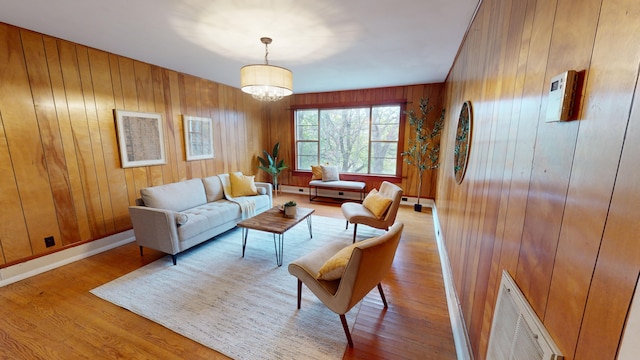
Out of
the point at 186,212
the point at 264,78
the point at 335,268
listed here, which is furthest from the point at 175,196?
the point at 335,268


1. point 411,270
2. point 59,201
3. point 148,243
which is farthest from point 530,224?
point 59,201

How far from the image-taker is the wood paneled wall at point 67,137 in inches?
94.0

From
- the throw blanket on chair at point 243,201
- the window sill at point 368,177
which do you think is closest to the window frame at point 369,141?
the window sill at point 368,177

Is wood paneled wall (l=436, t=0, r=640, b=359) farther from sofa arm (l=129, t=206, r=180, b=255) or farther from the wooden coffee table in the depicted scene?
sofa arm (l=129, t=206, r=180, b=255)

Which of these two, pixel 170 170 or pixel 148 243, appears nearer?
pixel 148 243

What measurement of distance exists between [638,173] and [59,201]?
430cm

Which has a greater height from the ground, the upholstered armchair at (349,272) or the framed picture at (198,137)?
the framed picture at (198,137)

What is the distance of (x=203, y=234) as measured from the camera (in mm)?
3080

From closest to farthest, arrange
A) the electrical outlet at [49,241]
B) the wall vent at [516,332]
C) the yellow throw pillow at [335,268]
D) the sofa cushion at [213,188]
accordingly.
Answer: the wall vent at [516,332] → the yellow throw pillow at [335,268] → the electrical outlet at [49,241] → the sofa cushion at [213,188]

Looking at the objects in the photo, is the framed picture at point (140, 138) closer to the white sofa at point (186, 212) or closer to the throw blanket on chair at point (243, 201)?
the white sofa at point (186, 212)

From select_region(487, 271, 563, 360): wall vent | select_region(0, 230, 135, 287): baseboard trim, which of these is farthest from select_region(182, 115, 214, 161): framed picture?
select_region(487, 271, 563, 360): wall vent

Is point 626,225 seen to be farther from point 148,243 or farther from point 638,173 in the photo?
point 148,243

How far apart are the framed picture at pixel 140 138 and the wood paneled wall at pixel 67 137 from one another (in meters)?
0.09

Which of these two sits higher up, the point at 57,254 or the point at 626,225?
the point at 626,225
